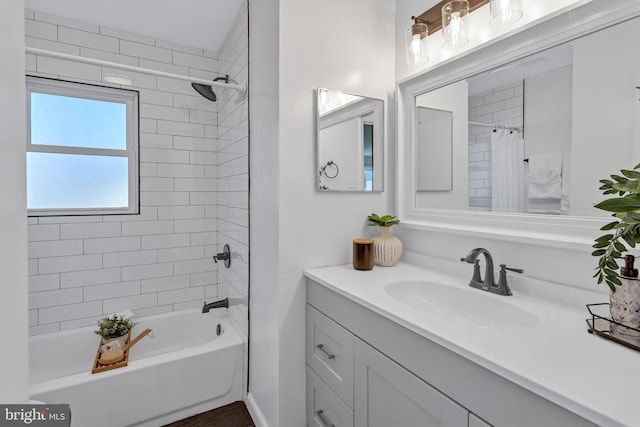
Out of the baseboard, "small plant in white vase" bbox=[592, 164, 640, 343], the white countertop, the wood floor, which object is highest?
"small plant in white vase" bbox=[592, 164, 640, 343]

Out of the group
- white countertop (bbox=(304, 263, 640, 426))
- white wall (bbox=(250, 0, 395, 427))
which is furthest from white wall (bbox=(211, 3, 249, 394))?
white countertop (bbox=(304, 263, 640, 426))

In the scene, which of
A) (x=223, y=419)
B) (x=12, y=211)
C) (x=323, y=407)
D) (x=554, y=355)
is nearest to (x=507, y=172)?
(x=554, y=355)

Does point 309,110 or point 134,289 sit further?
point 134,289

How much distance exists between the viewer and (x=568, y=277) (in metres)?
1.06

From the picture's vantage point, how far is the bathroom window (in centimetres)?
213

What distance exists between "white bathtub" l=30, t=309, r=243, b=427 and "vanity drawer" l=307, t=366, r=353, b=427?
26.4 inches

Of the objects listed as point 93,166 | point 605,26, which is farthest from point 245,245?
point 605,26

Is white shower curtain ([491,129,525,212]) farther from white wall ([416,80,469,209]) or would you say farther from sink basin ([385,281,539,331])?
sink basin ([385,281,539,331])

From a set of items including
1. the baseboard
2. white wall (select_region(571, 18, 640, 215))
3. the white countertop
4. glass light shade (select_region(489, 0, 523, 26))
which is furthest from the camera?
the baseboard

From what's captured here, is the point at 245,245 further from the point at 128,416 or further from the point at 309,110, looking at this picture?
the point at 128,416

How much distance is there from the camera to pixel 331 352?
4.30 ft

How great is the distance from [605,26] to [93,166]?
293 centimetres

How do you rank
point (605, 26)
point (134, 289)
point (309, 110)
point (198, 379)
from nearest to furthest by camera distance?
point (605, 26) → point (309, 110) → point (198, 379) → point (134, 289)

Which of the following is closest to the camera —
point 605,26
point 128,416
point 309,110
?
point 605,26
